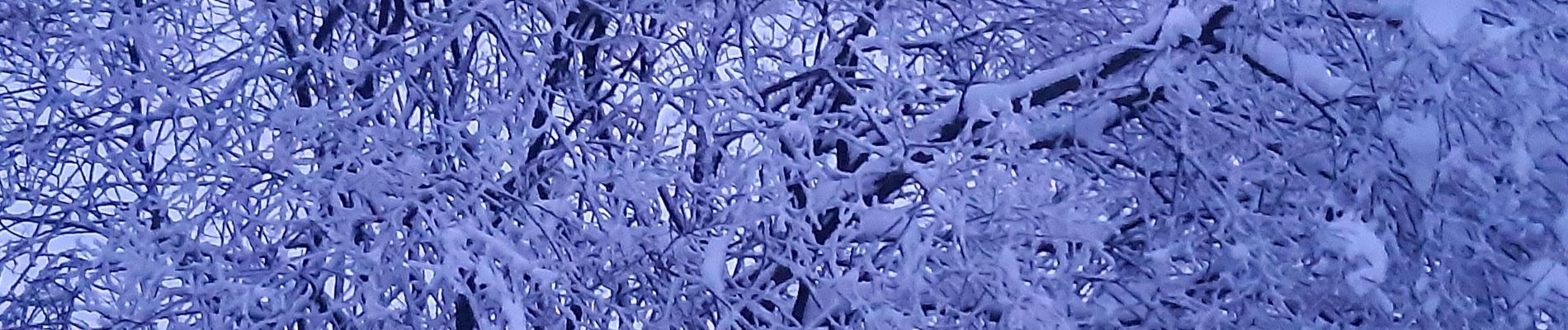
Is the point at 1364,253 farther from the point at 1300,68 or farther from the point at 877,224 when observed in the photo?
the point at 877,224

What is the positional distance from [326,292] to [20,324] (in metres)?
0.80

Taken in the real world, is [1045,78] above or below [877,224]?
above

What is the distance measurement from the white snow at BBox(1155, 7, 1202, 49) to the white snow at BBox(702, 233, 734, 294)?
1.00 meters

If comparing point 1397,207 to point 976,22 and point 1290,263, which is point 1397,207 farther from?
point 976,22

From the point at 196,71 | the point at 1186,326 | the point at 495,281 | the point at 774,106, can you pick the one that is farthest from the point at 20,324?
the point at 1186,326

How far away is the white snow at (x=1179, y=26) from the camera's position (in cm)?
376

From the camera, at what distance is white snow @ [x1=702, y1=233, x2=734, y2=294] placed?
155 inches

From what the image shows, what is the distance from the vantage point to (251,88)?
4.49 m

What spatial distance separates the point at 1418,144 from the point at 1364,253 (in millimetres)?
223

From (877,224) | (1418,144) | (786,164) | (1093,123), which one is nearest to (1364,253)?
(1418,144)

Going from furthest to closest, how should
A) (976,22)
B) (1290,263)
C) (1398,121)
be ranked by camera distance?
(976,22) → (1290,263) → (1398,121)

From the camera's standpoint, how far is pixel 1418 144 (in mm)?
3424

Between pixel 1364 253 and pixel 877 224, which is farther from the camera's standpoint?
pixel 877 224

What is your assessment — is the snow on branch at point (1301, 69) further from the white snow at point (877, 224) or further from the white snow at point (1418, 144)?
the white snow at point (877, 224)
